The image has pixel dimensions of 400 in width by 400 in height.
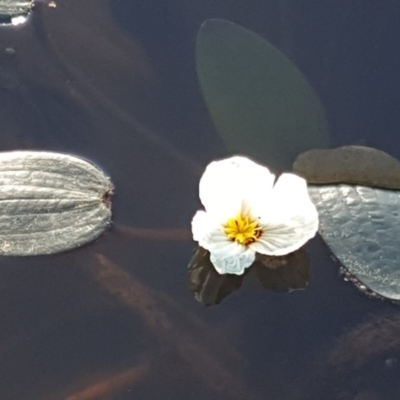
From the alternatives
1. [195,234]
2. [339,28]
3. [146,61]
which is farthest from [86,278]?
[339,28]

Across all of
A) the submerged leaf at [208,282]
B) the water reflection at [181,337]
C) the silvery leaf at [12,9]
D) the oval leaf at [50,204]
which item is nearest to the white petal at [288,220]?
the submerged leaf at [208,282]

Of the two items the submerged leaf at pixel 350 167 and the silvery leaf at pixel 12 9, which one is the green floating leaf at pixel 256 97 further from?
the silvery leaf at pixel 12 9

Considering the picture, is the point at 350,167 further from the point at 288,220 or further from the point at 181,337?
the point at 181,337

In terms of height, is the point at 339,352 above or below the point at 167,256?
below

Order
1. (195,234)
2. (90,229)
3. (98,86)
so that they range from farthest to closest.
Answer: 1. (98,86)
2. (90,229)
3. (195,234)

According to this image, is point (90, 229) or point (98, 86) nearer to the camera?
point (90, 229)

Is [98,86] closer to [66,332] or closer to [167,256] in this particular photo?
[167,256]

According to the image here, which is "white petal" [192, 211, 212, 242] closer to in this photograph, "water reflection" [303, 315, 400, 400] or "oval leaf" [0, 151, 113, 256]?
"oval leaf" [0, 151, 113, 256]

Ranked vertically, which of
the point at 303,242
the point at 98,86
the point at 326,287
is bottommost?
the point at 326,287
